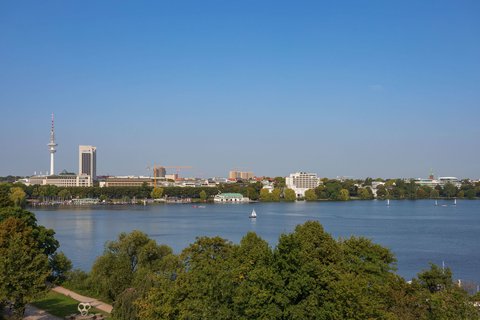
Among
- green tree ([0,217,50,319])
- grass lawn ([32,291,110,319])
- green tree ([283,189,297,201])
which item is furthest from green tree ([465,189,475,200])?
green tree ([0,217,50,319])

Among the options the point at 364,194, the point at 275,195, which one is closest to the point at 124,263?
the point at 275,195

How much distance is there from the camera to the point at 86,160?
10469 centimetres

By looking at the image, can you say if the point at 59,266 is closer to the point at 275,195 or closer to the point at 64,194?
the point at 64,194

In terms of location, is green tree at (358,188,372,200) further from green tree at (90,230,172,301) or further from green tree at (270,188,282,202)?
green tree at (90,230,172,301)

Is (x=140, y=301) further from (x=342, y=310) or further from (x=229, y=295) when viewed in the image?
(x=342, y=310)

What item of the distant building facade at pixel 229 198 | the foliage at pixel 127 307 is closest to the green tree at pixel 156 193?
the distant building facade at pixel 229 198

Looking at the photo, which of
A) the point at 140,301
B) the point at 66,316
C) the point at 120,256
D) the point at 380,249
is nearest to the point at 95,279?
the point at 120,256

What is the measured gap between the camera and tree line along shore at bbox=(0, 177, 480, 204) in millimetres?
66688

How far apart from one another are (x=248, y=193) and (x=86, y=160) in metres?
43.2

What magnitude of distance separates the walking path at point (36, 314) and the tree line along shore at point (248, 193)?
54461 mm

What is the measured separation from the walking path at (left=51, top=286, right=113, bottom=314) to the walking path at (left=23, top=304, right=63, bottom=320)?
3.64 ft

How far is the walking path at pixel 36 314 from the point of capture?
1041cm

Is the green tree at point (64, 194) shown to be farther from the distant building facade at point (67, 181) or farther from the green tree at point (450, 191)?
the green tree at point (450, 191)

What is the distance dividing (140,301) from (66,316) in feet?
7.64
